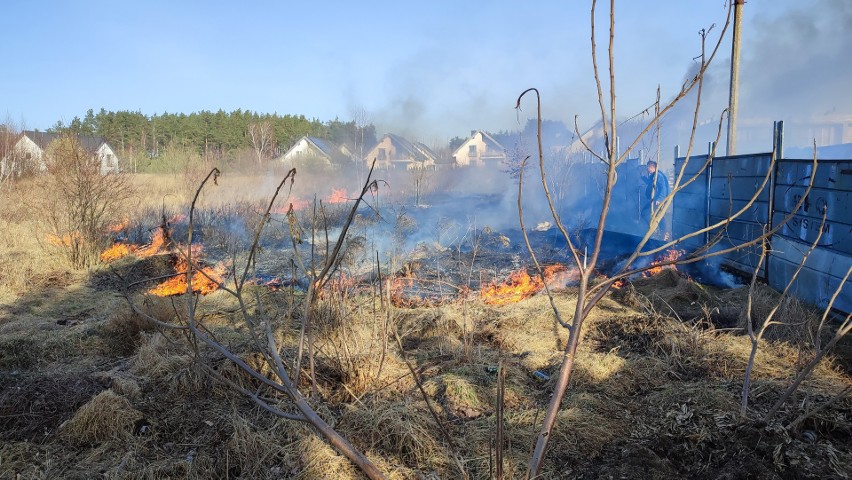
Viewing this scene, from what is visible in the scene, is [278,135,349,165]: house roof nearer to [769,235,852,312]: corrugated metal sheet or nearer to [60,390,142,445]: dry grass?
[769,235,852,312]: corrugated metal sheet

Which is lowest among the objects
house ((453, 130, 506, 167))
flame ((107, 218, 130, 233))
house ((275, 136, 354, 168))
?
flame ((107, 218, 130, 233))

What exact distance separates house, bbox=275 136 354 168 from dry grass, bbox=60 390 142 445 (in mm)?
33221

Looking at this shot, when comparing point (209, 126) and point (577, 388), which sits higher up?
point (209, 126)

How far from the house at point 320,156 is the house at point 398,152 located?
9.91 feet

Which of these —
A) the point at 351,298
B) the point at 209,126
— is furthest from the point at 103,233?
the point at 209,126

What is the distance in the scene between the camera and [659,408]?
3.93 metres

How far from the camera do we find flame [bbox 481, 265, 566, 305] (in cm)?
764

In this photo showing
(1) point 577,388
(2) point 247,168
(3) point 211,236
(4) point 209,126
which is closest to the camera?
(1) point 577,388

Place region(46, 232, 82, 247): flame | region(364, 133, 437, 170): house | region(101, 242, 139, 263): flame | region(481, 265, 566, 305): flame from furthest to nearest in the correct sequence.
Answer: region(364, 133, 437, 170): house, region(101, 242, 139, 263): flame, region(46, 232, 82, 247): flame, region(481, 265, 566, 305): flame

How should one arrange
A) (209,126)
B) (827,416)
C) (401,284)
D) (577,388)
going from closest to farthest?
(827,416)
(577,388)
(401,284)
(209,126)

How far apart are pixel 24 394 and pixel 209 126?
46429 millimetres

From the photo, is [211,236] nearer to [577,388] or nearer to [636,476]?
[577,388]

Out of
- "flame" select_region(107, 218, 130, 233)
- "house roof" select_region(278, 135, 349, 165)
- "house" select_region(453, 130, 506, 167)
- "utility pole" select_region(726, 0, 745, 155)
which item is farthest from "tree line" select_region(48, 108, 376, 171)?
"utility pole" select_region(726, 0, 745, 155)

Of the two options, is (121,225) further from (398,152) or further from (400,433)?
(398,152)
